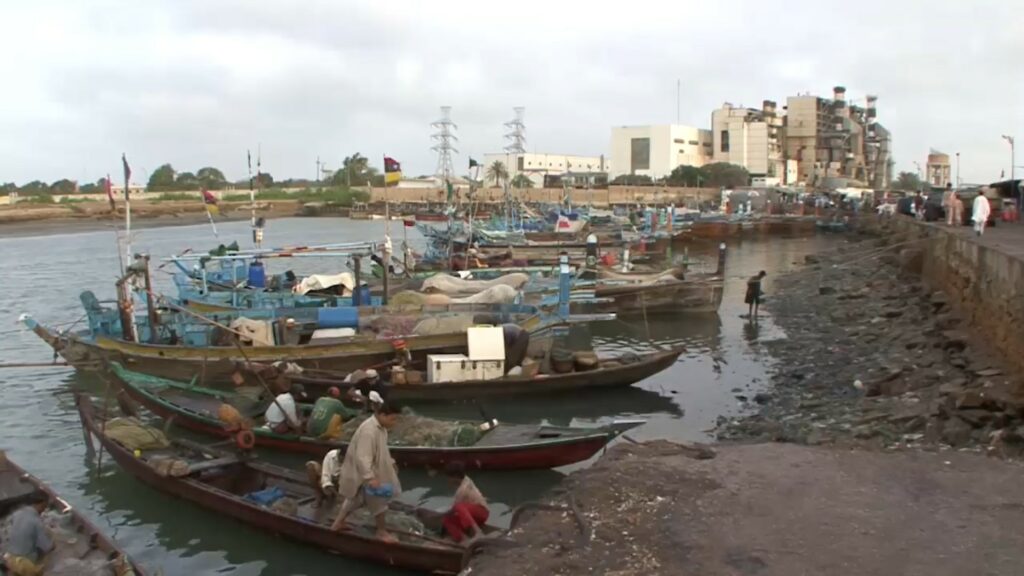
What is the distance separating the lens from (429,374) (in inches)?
671

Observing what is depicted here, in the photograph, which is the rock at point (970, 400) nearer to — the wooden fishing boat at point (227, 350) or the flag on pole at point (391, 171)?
the wooden fishing boat at point (227, 350)

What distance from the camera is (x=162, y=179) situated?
4906 inches

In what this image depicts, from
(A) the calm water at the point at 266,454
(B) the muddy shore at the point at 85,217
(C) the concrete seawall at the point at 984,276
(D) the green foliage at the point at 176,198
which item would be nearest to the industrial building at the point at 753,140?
(B) the muddy shore at the point at 85,217

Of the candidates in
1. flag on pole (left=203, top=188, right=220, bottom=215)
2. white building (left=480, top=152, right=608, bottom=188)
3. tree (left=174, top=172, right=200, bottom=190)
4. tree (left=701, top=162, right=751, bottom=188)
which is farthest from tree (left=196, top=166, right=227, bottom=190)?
flag on pole (left=203, top=188, right=220, bottom=215)

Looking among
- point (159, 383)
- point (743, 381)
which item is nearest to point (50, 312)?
point (159, 383)

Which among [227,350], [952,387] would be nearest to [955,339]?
[952,387]

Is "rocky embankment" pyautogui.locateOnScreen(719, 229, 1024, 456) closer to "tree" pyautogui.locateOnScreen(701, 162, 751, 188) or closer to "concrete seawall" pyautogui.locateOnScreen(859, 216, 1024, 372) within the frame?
"concrete seawall" pyautogui.locateOnScreen(859, 216, 1024, 372)

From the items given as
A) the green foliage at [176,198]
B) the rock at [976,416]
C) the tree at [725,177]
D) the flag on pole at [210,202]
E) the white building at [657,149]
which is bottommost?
the rock at [976,416]

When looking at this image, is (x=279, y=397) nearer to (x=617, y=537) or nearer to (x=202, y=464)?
(x=202, y=464)

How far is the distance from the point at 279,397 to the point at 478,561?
6.59 m

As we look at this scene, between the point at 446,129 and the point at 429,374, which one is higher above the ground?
the point at 446,129

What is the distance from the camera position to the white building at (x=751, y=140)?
4476 inches

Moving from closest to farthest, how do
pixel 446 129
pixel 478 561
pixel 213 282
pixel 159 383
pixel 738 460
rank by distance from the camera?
Answer: pixel 478 561
pixel 738 460
pixel 159 383
pixel 213 282
pixel 446 129

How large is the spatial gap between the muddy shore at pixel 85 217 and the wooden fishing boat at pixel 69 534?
71.1 m
